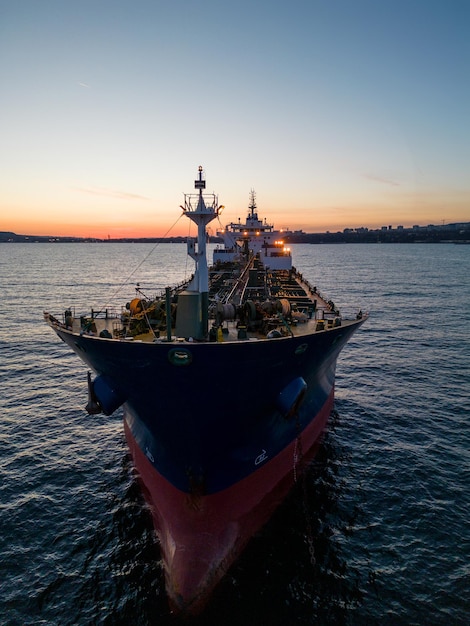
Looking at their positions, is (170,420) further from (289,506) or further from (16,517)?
(16,517)

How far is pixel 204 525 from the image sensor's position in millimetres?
13734

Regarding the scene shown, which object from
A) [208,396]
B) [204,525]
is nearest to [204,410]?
[208,396]

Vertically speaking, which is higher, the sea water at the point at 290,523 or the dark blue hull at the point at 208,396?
the dark blue hull at the point at 208,396

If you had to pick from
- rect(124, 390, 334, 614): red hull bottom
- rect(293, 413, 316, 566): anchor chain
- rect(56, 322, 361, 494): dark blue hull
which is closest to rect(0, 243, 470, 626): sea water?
rect(293, 413, 316, 566): anchor chain

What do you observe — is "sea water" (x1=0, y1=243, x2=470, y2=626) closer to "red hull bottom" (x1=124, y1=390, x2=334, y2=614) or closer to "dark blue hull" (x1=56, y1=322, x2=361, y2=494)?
"red hull bottom" (x1=124, y1=390, x2=334, y2=614)

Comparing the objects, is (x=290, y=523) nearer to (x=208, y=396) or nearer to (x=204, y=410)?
(x=204, y=410)

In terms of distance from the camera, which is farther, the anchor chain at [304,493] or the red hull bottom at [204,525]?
the anchor chain at [304,493]

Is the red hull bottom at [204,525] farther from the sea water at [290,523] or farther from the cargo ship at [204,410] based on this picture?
the sea water at [290,523]

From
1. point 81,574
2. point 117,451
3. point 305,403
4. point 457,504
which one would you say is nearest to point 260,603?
point 81,574

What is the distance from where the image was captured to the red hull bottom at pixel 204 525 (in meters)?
12.8

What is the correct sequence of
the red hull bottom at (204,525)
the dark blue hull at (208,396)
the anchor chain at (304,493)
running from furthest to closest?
the anchor chain at (304,493), the red hull bottom at (204,525), the dark blue hull at (208,396)

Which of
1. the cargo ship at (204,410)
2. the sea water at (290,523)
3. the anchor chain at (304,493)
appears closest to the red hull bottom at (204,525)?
the cargo ship at (204,410)

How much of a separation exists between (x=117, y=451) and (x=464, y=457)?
56.7 feet

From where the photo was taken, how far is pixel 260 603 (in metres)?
12.6
